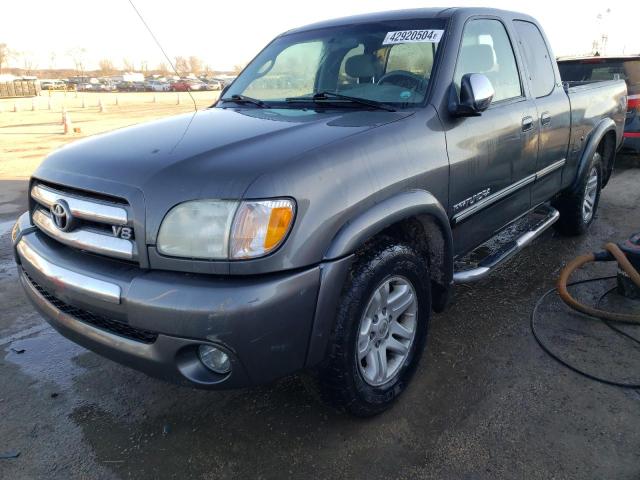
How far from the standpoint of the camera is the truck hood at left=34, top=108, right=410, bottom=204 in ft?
6.50

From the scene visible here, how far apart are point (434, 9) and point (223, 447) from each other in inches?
107

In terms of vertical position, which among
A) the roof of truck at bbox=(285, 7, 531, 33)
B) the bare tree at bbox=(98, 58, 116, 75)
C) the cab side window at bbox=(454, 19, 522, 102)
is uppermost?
the roof of truck at bbox=(285, 7, 531, 33)

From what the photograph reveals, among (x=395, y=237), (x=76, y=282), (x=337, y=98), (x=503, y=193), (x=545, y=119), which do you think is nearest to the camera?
(x=76, y=282)

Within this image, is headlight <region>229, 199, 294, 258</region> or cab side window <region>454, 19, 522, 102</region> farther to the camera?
cab side window <region>454, 19, 522, 102</region>

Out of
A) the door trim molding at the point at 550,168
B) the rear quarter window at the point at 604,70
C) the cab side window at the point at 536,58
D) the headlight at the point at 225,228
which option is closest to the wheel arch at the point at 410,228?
the headlight at the point at 225,228

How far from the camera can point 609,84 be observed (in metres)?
5.10

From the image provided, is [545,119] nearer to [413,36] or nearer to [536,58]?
[536,58]

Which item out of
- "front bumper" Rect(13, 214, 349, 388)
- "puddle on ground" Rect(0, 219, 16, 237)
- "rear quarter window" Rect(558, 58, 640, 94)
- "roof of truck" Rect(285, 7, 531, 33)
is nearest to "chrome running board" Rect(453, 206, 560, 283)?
"front bumper" Rect(13, 214, 349, 388)

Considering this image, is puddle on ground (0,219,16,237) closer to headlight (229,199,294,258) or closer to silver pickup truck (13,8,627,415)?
silver pickup truck (13,8,627,415)

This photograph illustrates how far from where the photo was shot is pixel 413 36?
3027 millimetres

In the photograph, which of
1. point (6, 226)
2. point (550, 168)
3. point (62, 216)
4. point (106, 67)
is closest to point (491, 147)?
point (550, 168)

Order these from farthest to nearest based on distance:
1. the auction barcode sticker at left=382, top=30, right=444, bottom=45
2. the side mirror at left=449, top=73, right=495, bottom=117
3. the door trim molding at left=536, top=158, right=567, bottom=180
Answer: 1. the door trim molding at left=536, top=158, right=567, bottom=180
2. the auction barcode sticker at left=382, top=30, right=444, bottom=45
3. the side mirror at left=449, top=73, right=495, bottom=117

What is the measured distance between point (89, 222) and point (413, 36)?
2035mm

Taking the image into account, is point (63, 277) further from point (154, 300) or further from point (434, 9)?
point (434, 9)
